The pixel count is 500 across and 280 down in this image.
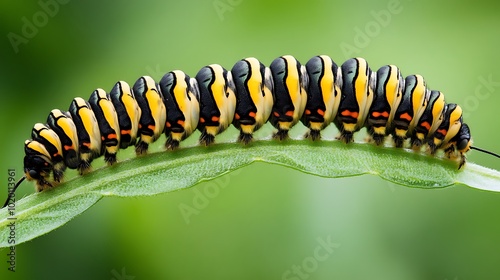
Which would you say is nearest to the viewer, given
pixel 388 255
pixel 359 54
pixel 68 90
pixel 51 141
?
pixel 51 141

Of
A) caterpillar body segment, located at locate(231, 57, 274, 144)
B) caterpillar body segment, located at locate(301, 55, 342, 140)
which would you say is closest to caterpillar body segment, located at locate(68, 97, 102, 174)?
caterpillar body segment, located at locate(231, 57, 274, 144)

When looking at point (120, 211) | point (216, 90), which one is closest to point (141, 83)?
point (216, 90)

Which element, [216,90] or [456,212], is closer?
[216,90]

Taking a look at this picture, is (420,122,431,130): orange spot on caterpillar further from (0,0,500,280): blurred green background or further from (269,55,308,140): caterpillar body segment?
(0,0,500,280): blurred green background

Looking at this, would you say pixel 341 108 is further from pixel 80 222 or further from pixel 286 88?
pixel 80 222

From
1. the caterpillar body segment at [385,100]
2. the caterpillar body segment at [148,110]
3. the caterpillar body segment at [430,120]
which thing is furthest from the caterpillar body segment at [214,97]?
the caterpillar body segment at [430,120]

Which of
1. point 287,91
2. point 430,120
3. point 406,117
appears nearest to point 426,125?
point 430,120

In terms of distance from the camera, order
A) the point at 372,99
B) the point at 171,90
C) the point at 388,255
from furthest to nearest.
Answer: the point at 388,255
the point at 372,99
the point at 171,90
